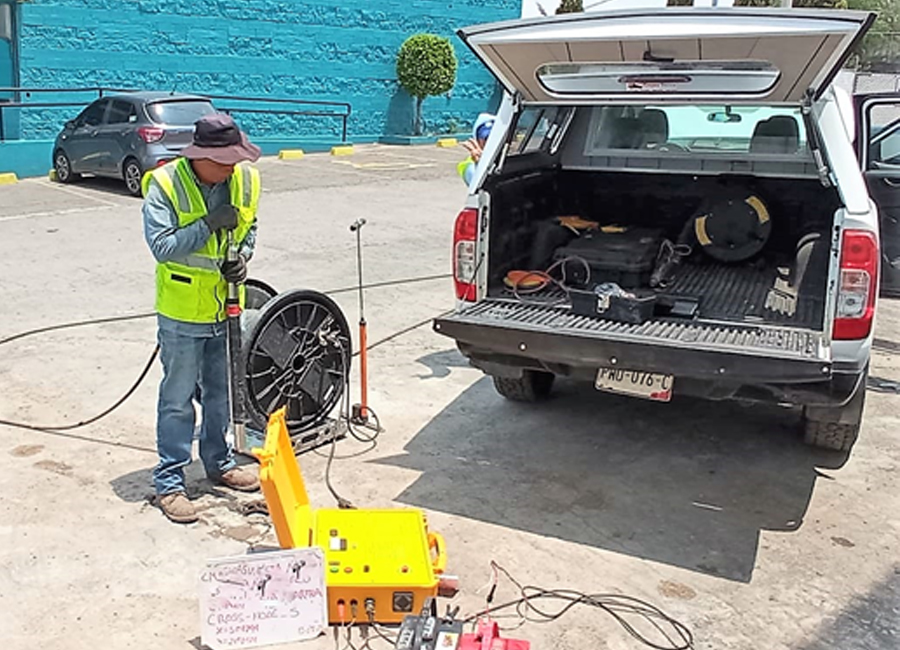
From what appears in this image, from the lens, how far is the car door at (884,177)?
6664 millimetres

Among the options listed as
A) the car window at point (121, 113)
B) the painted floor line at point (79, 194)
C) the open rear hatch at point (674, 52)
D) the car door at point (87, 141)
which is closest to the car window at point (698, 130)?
the open rear hatch at point (674, 52)

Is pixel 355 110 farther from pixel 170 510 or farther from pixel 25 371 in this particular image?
pixel 170 510

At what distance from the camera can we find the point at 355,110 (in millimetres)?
23188

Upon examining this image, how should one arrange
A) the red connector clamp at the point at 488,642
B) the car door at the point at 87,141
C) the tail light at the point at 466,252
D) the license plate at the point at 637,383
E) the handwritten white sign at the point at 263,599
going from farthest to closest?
the car door at the point at 87,141 → the tail light at the point at 466,252 → the license plate at the point at 637,383 → the handwritten white sign at the point at 263,599 → the red connector clamp at the point at 488,642

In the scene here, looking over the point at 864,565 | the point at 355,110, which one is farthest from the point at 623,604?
the point at 355,110

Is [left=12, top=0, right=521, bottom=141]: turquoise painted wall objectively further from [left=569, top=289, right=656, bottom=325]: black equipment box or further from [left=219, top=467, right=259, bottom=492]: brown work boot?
[left=569, top=289, right=656, bottom=325]: black equipment box

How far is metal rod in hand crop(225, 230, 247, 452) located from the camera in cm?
444

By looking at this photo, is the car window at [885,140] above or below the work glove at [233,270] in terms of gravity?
above

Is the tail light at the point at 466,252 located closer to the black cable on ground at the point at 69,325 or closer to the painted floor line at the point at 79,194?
the black cable on ground at the point at 69,325

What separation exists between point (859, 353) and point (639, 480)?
4.24ft

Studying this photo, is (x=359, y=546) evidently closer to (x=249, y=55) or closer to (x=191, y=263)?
(x=191, y=263)

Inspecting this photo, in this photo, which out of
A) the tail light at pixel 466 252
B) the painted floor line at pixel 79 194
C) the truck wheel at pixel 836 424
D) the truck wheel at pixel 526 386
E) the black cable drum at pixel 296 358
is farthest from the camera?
the painted floor line at pixel 79 194

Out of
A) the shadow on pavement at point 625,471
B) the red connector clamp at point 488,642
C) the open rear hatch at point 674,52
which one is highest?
the open rear hatch at point 674,52

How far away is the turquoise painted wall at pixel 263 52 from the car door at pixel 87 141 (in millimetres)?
2148
